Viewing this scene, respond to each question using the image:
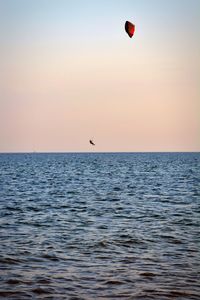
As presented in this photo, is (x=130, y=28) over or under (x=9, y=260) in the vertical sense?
over

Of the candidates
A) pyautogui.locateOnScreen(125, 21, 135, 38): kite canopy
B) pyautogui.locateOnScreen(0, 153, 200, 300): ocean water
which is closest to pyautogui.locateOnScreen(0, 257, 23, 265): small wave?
pyautogui.locateOnScreen(0, 153, 200, 300): ocean water

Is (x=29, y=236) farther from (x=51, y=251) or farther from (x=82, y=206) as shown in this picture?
(x=82, y=206)

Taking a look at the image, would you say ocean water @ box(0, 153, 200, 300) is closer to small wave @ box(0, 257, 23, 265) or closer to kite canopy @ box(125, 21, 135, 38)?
small wave @ box(0, 257, 23, 265)

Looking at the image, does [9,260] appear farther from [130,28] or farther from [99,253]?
[130,28]

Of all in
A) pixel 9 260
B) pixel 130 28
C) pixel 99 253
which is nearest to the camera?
pixel 9 260

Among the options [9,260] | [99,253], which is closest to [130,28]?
[99,253]

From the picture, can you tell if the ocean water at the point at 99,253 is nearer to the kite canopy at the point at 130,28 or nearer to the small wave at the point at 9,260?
the small wave at the point at 9,260

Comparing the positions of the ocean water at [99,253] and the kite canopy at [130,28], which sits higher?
the kite canopy at [130,28]

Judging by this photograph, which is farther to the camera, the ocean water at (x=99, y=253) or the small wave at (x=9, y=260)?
the small wave at (x=9, y=260)

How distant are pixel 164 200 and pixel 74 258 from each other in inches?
748

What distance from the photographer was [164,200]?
3191 cm

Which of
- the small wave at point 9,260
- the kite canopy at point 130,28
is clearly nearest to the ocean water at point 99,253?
the small wave at point 9,260

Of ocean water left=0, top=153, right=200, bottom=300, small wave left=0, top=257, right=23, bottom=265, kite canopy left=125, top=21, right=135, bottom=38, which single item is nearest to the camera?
ocean water left=0, top=153, right=200, bottom=300

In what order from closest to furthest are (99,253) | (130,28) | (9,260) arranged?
(9,260) < (99,253) < (130,28)
